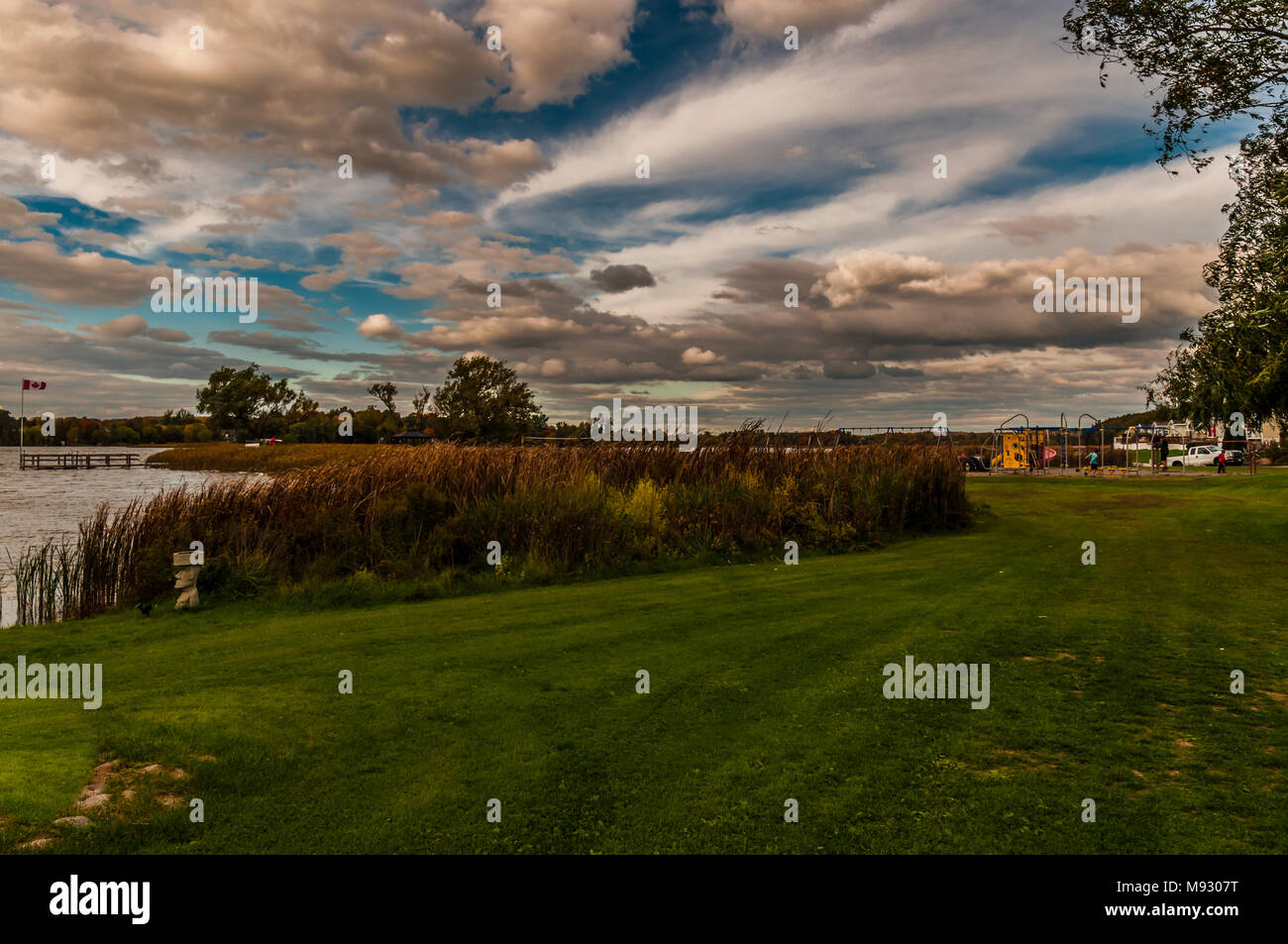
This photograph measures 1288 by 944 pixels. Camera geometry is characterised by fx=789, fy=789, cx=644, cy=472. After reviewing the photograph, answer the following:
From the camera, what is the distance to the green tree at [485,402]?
344ft

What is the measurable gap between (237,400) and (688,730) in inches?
5480

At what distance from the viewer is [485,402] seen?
107250 mm

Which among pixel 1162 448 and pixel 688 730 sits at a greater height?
pixel 1162 448

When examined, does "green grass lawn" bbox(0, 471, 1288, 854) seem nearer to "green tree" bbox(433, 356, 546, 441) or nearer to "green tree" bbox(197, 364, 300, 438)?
"green tree" bbox(433, 356, 546, 441)

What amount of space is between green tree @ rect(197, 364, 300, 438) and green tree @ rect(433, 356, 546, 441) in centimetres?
3671

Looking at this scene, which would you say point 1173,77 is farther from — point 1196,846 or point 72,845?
point 72,845

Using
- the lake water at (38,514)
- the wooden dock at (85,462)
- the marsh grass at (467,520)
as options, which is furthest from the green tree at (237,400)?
the marsh grass at (467,520)

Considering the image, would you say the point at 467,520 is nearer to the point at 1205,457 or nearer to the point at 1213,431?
the point at 1213,431

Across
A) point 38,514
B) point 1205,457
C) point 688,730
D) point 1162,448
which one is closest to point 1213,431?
point 1205,457

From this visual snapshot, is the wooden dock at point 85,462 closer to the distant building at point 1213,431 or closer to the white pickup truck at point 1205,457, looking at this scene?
the distant building at point 1213,431

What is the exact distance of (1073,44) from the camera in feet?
65.1

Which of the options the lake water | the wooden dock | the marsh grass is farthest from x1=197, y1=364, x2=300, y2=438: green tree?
the marsh grass

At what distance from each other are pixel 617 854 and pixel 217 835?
2471 millimetres

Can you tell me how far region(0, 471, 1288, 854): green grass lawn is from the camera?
4.87 metres
